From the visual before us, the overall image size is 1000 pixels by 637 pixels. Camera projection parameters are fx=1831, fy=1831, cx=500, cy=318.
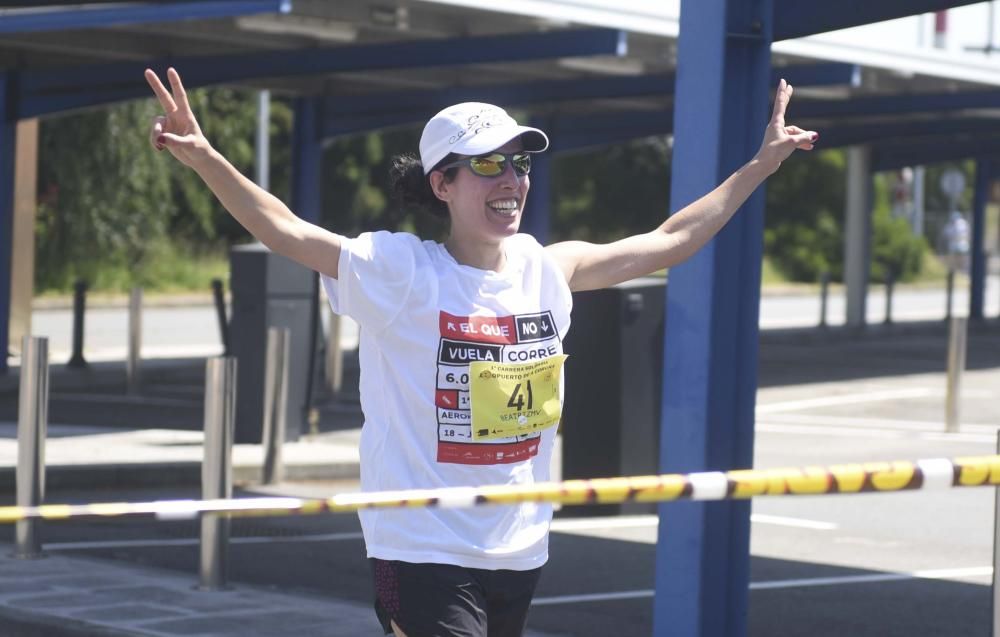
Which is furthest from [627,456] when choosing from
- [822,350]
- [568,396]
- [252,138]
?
[252,138]

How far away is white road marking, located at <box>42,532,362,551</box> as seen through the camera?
930 cm

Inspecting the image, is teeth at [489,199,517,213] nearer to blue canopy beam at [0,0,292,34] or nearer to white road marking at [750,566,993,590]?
white road marking at [750,566,993,590]

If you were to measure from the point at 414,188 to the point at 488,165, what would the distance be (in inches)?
12.2

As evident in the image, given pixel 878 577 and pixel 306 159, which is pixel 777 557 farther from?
pixel 306 159

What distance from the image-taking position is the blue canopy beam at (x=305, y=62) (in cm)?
1752

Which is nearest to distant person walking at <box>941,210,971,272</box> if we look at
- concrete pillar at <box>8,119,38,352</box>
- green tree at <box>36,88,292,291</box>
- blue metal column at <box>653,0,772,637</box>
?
green tree at <box>36,88,292,291</box>

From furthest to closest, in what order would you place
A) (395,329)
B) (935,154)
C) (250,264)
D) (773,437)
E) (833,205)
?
(833,205) → (935,154) → (773,437) → (250,264) → (395,329)

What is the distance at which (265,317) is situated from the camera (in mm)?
13891

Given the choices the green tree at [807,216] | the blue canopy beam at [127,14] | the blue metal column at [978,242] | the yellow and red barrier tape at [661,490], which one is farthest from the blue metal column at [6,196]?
Answer: the green tree at [807,216]

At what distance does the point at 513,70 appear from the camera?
72.0 feet

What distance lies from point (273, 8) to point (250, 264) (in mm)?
2144

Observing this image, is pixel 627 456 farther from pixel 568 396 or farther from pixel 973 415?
pixel 973 415

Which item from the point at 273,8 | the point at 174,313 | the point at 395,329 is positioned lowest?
the point at 174,313

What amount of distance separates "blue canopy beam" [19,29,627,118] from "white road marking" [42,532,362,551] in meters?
8.08
